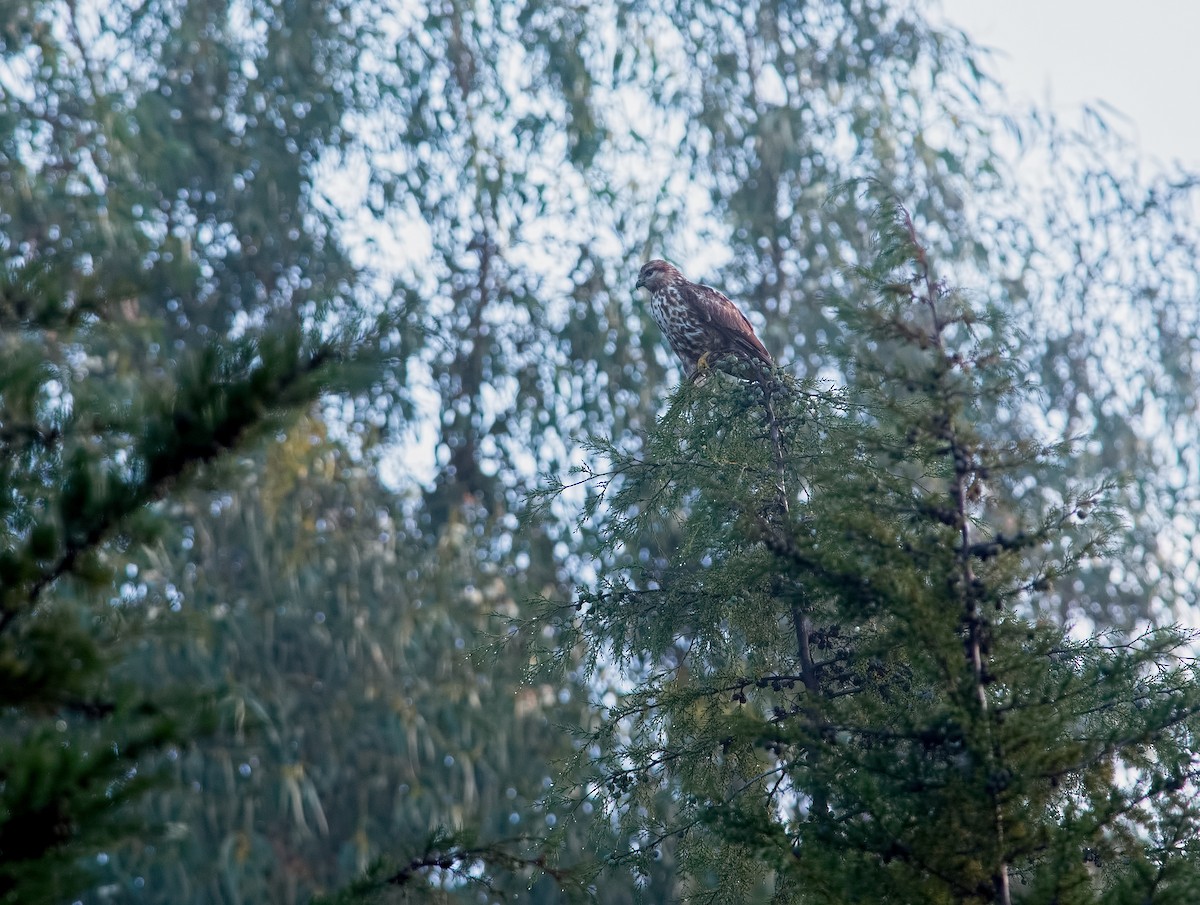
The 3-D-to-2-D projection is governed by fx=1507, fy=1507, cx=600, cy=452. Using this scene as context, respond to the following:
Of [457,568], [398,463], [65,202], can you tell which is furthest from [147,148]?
[457,568]

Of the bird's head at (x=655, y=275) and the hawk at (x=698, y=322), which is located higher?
the bird's head at (x=655, y=275)

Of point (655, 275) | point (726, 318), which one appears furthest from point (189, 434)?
point (655, 275)

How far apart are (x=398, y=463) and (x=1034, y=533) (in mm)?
7108

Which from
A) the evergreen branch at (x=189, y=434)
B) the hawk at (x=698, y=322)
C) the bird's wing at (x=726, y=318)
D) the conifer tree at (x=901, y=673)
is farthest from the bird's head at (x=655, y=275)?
the evergreen branch at (x=189, y=434)

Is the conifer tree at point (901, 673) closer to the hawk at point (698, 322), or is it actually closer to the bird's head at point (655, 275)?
the hawk at point (698, 322)

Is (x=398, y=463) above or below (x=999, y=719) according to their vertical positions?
above

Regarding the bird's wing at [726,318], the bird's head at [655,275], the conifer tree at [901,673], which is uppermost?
the bird's head at [655,275]

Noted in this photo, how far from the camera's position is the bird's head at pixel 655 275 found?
19.1ft

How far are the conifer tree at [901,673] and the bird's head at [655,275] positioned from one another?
1.92 m

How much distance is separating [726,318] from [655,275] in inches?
31.8

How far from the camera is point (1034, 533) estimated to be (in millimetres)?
3133

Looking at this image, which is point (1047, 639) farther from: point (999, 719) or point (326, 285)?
point (326, 285)

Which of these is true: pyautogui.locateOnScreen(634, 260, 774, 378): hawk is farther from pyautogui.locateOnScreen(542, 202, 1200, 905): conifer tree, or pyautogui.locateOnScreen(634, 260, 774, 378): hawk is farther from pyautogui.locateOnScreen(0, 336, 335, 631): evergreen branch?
pyautogui.locateOnScreen(0, 336, 335, 631): evergreen branch

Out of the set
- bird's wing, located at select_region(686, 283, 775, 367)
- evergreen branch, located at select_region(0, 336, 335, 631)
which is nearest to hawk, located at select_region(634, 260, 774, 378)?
bird's wing, located at select_region(686, 283, 775, 367)
